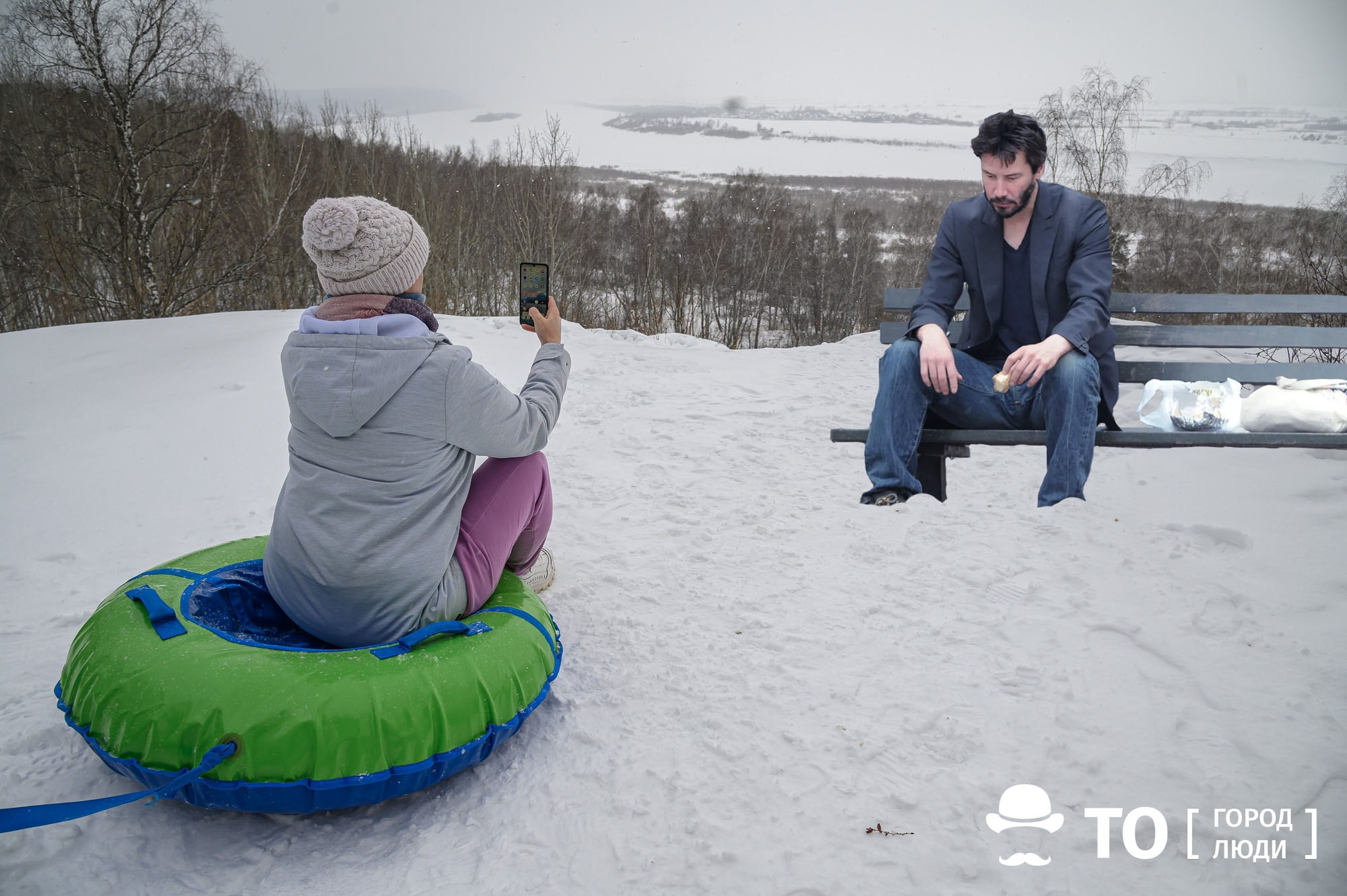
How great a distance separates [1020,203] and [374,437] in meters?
2.21

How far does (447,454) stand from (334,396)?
30 cm

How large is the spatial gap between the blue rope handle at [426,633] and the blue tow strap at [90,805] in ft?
1.21

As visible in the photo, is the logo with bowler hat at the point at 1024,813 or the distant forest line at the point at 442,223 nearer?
the logo with bowler hat at the point at 1024,813

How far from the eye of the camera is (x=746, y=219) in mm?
28016

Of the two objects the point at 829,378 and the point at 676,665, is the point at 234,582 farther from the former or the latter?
the point at 829,378

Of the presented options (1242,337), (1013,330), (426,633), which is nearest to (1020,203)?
(1013,330)

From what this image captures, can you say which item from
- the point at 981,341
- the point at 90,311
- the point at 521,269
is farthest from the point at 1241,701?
the point at 90,311

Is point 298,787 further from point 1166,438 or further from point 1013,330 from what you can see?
point 1166,438

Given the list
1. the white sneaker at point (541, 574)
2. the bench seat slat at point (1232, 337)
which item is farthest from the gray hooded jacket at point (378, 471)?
the bench seat slat at point (1232, 337)

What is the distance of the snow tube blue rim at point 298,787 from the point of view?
175cm

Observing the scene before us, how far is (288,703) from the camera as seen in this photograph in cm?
177

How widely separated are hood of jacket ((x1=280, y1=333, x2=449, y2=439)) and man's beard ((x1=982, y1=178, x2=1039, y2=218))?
79.1 inches

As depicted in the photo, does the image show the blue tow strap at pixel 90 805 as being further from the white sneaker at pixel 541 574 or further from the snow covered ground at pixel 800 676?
the white sneaker at pixel 541 574

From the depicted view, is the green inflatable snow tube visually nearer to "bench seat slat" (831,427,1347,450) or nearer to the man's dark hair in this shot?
"bench seat slat" (831,427,1347,450)
